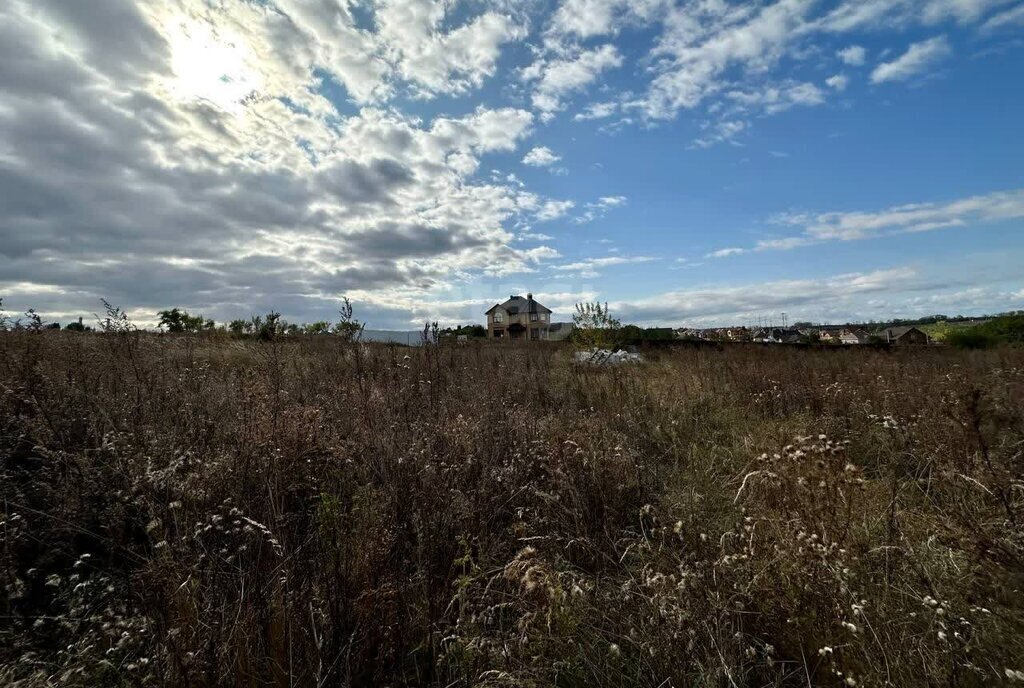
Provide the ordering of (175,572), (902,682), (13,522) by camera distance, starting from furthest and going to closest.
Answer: (13,522) < (175,572) < (902,682)

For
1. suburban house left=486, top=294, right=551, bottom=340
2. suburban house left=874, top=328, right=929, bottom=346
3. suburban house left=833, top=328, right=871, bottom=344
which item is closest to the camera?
suburban house left=874, top=328, right=929, bottom=346

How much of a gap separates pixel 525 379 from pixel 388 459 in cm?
444

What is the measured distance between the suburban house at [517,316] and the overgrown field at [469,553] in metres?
59.0

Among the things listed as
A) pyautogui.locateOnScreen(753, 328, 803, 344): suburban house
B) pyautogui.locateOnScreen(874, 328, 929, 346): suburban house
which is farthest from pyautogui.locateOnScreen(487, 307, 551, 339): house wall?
pyautogui.locateOnScreen(874, 328, 929, 346): suburban house

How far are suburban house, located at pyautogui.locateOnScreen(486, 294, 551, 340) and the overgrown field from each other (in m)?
59.0

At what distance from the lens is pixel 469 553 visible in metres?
2.32

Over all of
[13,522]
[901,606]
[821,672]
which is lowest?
[821,672]

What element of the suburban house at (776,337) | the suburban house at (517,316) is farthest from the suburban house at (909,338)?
the suburban house at (517,316)

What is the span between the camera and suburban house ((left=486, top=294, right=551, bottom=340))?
6392 centimetres

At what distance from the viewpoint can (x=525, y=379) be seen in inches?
292

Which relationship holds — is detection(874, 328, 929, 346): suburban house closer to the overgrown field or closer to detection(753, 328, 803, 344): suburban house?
detection(753, 328, 803, 344): suburban house

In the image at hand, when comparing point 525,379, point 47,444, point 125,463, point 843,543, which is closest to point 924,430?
point 843,543

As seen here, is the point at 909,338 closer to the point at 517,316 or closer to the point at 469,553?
the point at 469,553

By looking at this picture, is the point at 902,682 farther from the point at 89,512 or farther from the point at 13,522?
the point at 13,522
